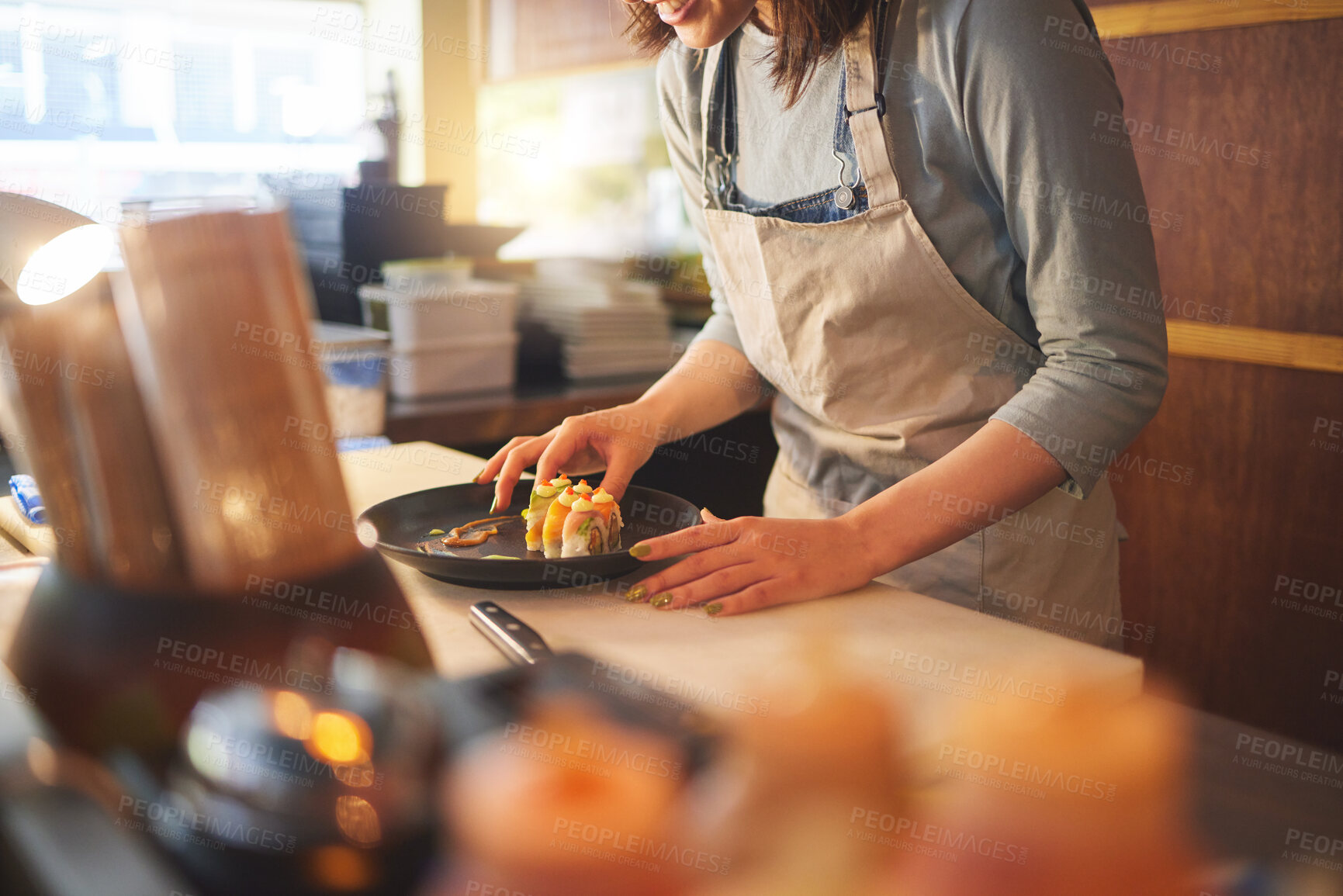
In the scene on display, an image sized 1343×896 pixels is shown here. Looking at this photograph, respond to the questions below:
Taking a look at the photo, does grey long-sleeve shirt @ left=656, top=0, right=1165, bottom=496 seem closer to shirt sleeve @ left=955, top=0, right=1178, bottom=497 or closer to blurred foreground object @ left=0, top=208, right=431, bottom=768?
shirt sleeve @ left=955, top=0, right=1178, bottom=497

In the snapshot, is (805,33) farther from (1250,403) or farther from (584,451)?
(1250,403)

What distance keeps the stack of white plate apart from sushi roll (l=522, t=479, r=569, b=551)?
1.60m

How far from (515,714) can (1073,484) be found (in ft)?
2.80

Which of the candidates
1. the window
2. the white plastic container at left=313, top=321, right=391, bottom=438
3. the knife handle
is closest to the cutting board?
the knife handle

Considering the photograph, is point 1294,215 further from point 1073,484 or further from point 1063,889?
point 1063,889

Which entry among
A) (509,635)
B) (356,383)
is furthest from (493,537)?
(356,383)

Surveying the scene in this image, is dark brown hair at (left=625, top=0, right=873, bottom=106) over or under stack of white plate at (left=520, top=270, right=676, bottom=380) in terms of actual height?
over

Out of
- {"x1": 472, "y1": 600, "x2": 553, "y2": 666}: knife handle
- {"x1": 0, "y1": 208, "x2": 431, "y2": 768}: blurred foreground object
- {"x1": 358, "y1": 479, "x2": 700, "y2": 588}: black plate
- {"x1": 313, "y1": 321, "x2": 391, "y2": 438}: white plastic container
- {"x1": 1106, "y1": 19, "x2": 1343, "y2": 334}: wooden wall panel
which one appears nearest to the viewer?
{"x1": 0, "y1": 208, "x2": 431, "y2": 768}: blurred foreground object

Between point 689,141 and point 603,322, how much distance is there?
4.10ft

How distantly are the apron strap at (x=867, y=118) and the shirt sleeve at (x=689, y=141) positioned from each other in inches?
11.8

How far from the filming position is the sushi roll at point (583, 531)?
1.07m

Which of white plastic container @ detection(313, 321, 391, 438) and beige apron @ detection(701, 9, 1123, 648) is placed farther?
white plastic container @ detection(313, 321, 391, 438)

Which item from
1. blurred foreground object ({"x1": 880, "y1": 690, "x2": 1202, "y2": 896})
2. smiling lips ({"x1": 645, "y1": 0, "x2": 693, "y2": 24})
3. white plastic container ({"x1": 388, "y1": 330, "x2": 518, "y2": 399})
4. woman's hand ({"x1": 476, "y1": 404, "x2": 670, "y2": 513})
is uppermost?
smiling lips ({"x1": 645, "y1": 0, "x2": 693, "y2": 24})

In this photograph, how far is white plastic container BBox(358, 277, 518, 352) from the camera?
2.43 metres
